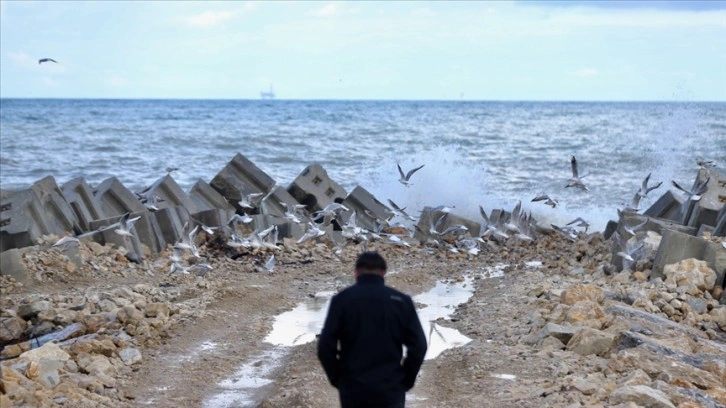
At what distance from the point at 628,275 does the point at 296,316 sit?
405 centimetres

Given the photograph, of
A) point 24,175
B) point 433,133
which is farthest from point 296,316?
point 433,133

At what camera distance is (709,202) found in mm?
14297

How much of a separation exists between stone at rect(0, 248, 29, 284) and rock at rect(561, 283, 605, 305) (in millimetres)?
6191

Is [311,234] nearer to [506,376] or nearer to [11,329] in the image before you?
[11,329]

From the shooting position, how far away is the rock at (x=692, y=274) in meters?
11.3

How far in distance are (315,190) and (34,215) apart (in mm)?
5822

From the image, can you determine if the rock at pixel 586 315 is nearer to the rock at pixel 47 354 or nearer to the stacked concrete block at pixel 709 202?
the rock at pixel 47 354

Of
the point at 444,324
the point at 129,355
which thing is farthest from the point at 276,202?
the point at 129,355

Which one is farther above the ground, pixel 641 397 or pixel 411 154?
pixel 641 397

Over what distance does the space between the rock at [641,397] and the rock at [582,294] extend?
10.4 ft

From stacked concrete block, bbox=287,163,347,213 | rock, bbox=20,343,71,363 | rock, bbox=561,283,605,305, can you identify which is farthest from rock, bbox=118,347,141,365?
stacked concrete block, bbox=287,163,347,213

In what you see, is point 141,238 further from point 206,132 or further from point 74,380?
point 206,132

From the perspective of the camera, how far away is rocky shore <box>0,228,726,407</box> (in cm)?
761

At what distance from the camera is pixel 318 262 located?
48.6 ft
